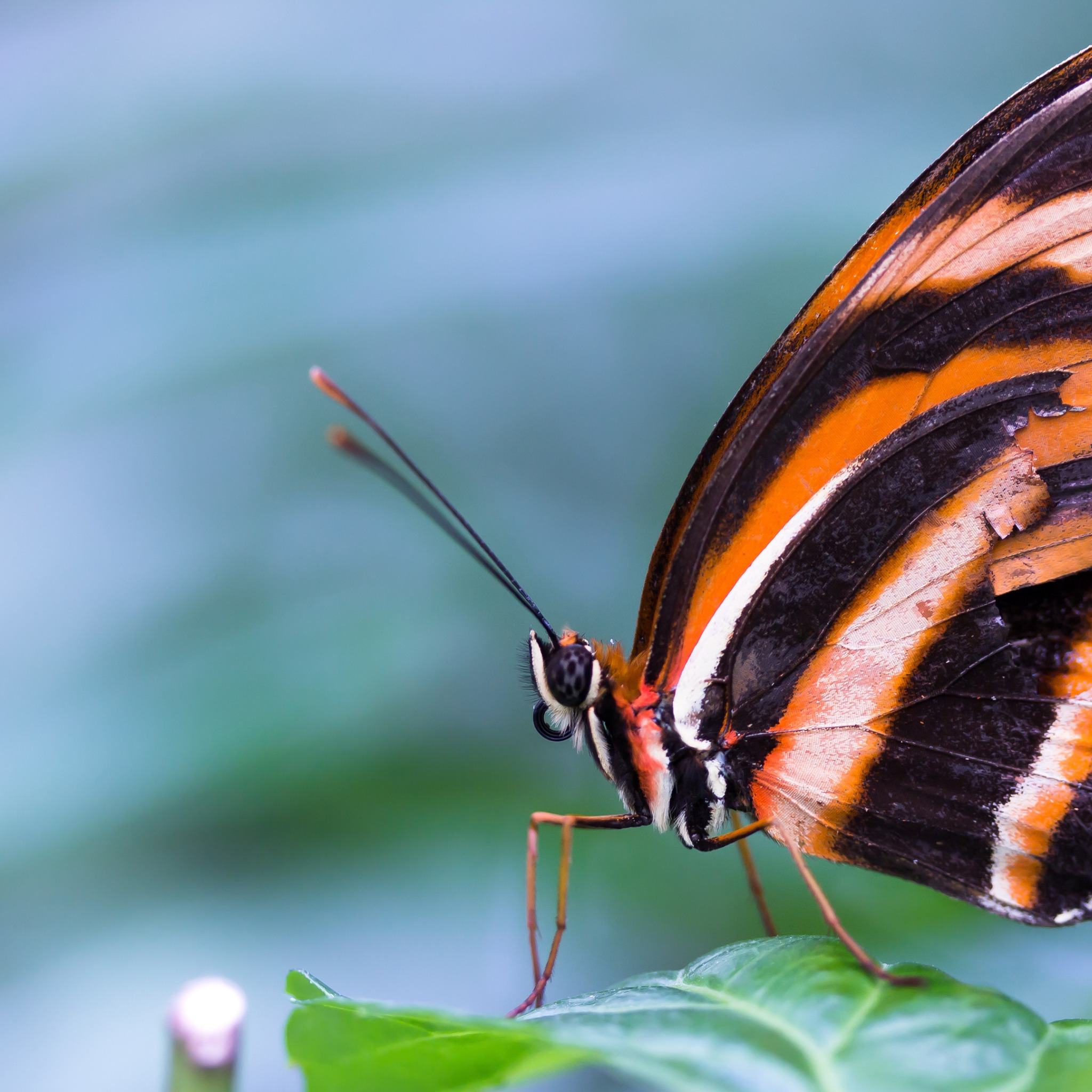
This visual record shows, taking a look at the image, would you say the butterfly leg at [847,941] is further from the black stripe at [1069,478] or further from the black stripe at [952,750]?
the black stripe at [1069,478]

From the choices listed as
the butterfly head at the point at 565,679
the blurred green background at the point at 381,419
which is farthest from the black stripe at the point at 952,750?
the blurred green background at the point at 381,419

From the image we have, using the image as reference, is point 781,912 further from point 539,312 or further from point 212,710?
point 539,312

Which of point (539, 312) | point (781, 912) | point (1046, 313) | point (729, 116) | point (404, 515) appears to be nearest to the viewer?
point (1046, 313)

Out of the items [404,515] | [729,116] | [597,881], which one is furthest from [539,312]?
A: [597,881]

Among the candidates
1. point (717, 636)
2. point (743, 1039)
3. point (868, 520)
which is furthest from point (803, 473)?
point (743, 1039)

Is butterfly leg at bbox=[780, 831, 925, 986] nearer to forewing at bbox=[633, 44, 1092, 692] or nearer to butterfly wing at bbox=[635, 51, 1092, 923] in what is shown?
butterfly wing at bbox=[635, 51, 1092, 923]

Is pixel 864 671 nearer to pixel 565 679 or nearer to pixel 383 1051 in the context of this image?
pixel 565 679

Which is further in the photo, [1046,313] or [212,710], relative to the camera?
[212,710]

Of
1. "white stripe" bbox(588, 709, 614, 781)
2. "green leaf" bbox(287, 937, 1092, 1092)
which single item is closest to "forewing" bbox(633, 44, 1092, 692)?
"white stripe" bbox(588, 709, 614, 781)
